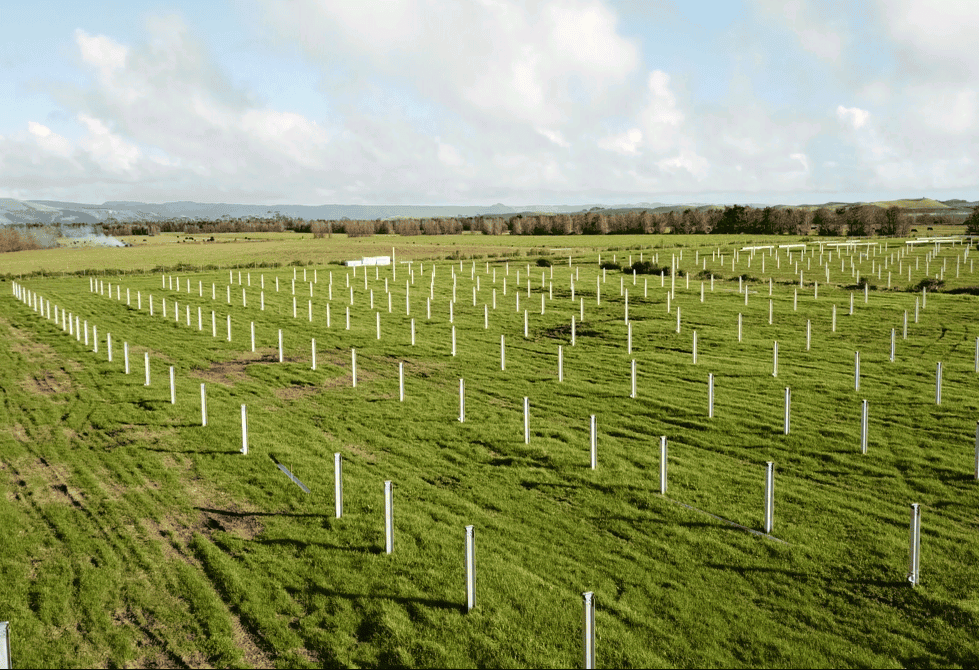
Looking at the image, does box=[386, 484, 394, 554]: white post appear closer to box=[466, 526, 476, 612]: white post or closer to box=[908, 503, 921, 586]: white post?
box=[466, 526, 476, 612]: white post

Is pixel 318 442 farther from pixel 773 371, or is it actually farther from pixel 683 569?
pixel 773 371

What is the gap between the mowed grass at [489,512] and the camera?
408 inches

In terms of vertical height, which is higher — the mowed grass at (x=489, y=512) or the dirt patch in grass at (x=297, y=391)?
the dirt patch in grass at (x=297, y=391)

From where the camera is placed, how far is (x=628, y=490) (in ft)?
52.0

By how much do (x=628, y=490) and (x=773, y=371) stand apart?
14.6 m

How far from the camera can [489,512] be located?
48.6 ft

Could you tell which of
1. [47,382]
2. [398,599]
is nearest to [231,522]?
[398,599]

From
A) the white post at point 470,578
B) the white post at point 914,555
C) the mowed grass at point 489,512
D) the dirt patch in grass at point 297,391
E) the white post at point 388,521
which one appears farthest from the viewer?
the dirt patch in grass at point 297,391

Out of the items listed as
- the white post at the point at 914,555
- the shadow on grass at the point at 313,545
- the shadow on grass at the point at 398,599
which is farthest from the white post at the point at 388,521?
the white post at the point at 914,555

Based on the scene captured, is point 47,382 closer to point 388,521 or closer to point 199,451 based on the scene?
point 199,451

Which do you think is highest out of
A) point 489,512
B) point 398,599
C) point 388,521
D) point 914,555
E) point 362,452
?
point 388,521

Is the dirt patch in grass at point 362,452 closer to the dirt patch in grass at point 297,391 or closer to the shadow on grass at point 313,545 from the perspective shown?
the shadow on grass at point 313,545

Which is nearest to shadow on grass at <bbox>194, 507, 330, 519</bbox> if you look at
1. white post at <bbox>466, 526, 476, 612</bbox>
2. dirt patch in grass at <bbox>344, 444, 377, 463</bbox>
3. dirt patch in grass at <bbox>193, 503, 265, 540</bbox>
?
dirt patch in grass at <bbox>193, 503, 265, 540</bbox>

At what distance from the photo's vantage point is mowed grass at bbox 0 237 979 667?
1036 centimetres
